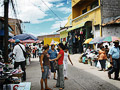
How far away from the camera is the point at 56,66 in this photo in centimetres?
629

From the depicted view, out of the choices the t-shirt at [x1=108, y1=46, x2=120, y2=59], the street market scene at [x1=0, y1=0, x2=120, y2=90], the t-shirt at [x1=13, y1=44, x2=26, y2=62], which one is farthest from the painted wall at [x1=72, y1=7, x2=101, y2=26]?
the t-shirt at [x1=13, y1=44, x2=26, y2=62]

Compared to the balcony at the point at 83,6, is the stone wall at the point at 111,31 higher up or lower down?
lower down

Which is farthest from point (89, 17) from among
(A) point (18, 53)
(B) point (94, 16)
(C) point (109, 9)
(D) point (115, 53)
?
(A) point (18, 53)

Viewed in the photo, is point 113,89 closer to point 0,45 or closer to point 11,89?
point 11,89

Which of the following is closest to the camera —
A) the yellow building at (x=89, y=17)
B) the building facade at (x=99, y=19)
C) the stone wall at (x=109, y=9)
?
the building facade at (x=99, y=19)

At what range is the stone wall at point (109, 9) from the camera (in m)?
16.1

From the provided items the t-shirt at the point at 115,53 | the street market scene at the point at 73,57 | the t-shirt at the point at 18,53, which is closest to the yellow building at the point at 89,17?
the street market scene at the point at 73,57

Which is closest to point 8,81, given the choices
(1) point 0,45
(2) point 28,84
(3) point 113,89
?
(2) point 28,84

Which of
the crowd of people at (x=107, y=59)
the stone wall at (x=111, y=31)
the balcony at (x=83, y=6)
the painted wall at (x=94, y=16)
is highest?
the balcony at (x=83, y=6)

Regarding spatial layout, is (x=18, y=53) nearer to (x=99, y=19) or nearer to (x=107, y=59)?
(x=107, y=59)

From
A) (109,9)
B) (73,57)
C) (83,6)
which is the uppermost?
(83,6)

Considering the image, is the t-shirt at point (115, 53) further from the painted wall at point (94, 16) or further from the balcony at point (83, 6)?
the balcony at point (83, 6)

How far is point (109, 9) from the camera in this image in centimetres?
1645

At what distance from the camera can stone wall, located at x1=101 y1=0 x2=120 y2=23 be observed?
634 inches
